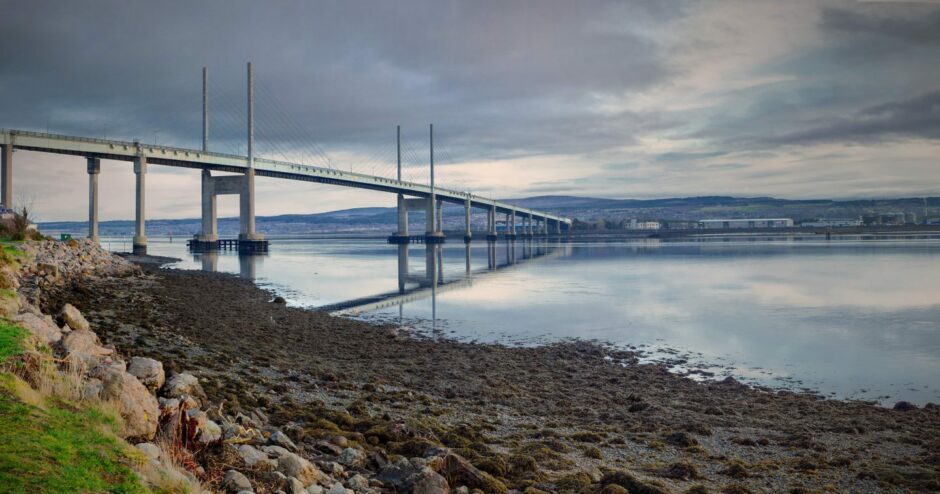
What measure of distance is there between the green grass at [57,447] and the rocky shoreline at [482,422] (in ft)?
1.20

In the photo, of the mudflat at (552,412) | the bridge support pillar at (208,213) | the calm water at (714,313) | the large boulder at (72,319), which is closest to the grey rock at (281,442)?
the mudflat at (552,412)

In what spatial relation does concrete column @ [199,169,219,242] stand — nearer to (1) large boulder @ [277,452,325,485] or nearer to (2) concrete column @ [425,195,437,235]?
(2) concrete column @ [425,195,437,235]

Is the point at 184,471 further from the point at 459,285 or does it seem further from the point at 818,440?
the point at 459,285

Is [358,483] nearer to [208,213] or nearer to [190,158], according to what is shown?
[190,158]

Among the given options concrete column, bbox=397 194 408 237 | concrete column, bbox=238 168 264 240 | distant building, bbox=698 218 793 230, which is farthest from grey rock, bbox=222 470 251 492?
distant building, bbox=698 218 793 230

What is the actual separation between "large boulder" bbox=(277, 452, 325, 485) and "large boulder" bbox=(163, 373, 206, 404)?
4.85ft

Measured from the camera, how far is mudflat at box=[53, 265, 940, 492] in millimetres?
6238

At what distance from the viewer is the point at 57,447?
3.69 meters

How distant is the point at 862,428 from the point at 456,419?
5123 mm

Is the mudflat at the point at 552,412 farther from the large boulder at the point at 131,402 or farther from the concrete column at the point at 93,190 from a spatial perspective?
the concrete column at the point at 93,190

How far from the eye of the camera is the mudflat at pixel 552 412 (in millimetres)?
6238

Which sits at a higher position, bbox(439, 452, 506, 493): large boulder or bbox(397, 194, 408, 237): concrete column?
bbox(397, 194, 408, 237): concrete column

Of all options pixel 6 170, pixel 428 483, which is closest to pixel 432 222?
pixel 6 170

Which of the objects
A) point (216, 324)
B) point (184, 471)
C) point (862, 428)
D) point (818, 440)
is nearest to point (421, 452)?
point (184, 471)
